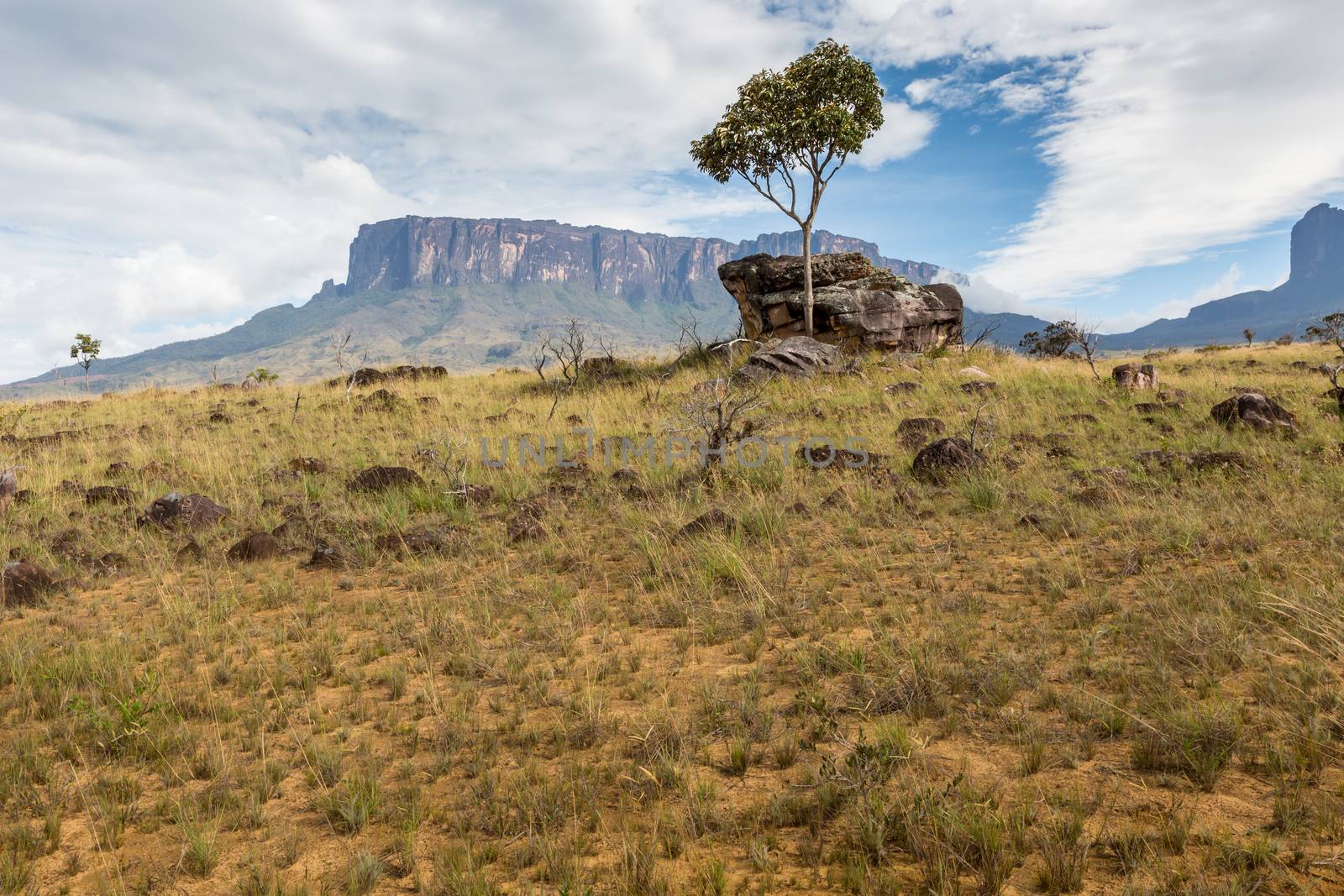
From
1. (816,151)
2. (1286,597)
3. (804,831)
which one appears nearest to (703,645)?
(804,831)

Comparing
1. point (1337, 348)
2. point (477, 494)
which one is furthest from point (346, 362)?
point (1337, 348)

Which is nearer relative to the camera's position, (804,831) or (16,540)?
(804,831)

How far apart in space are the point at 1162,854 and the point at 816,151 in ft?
69.4

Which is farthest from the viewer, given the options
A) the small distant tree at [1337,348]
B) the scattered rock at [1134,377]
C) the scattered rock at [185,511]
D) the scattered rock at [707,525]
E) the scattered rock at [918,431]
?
the scattered rock at [1134,377]

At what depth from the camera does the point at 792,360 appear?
58.8ft

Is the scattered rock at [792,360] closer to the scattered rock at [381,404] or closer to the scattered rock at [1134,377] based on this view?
the scattered rock at [1134,377]

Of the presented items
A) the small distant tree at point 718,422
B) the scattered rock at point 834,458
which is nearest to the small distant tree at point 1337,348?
the scattered rock at point 834,458

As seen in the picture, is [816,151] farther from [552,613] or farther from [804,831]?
[804,831]

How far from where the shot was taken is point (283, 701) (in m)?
4.32

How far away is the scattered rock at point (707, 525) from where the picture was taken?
6.91 m

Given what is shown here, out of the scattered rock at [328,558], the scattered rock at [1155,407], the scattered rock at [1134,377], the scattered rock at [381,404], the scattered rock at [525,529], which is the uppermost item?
the scattered rock at [381,404]

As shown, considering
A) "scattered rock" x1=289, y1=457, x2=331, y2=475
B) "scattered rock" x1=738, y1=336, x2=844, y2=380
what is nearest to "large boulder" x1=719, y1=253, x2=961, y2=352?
"scattered rock" x1=738, y1=336, x2=844, y2=380

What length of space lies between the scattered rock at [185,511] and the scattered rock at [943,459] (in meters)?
9.04

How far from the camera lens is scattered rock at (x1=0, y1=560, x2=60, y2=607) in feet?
20.3
